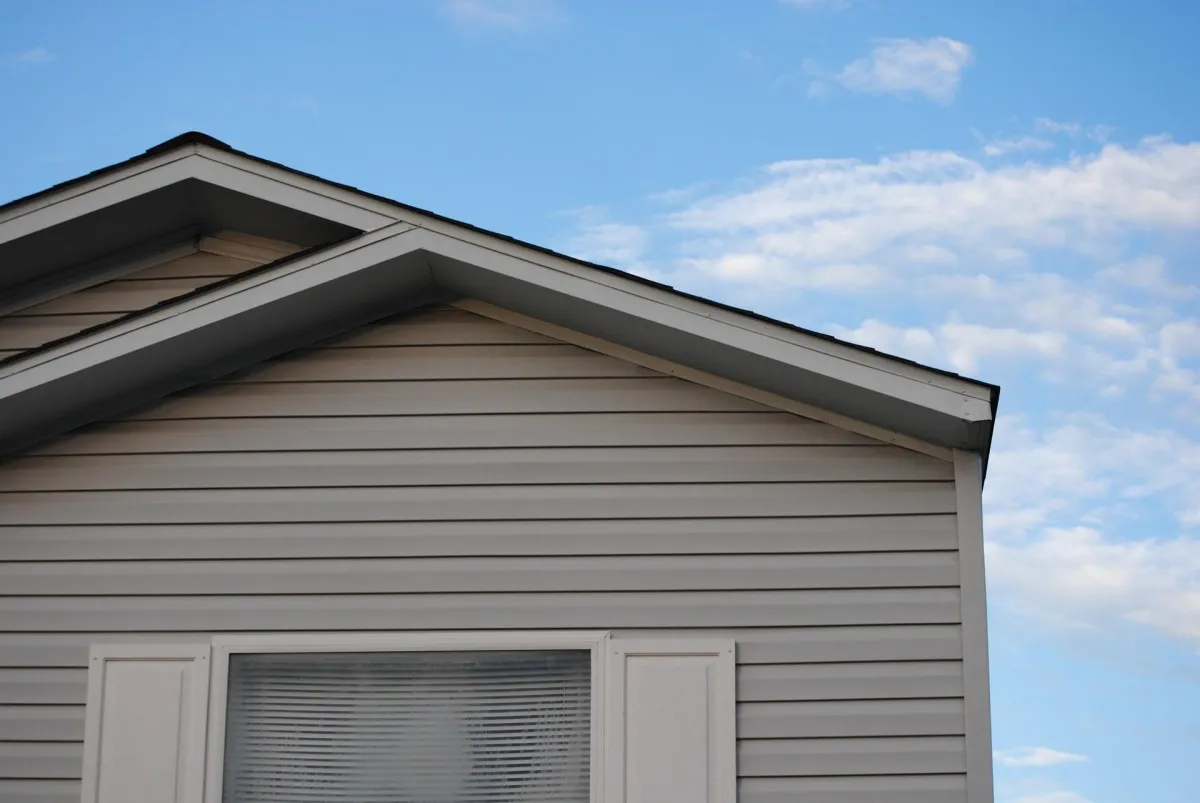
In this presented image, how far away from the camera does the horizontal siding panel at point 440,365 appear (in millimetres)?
6688

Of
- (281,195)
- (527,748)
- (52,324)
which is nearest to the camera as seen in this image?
(527,748)

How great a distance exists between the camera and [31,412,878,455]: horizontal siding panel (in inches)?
259

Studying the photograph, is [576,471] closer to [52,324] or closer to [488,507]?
[488,507]

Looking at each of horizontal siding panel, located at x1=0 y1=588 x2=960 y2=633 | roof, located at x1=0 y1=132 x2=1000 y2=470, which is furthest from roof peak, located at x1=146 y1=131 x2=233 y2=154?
horizontal siding panel, located at x1=0 y1=588 x2=960 y2=633

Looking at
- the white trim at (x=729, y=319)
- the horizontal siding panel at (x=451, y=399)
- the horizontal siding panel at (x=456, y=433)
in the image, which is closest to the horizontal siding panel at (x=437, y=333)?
the horizontal siding panel at (x=451, y=399)

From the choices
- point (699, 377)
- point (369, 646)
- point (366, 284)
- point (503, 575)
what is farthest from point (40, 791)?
point (699, 377)

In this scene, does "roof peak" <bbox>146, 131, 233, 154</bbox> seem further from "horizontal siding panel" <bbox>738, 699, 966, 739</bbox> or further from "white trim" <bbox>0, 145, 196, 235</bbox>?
"horizontal siding panel" <bbox>738, 699, 966, 739</bbox>

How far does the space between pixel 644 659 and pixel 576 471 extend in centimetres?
83

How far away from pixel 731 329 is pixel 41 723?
3255 millimetres

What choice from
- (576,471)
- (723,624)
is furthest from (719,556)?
(576,471)

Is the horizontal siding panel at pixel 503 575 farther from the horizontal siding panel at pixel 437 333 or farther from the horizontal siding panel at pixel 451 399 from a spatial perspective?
the horizontal siding panel at pixel 437 333

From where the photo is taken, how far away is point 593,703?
6.27m

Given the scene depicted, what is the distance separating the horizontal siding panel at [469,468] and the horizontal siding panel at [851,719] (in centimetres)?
92

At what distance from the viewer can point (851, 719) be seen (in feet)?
20.3
